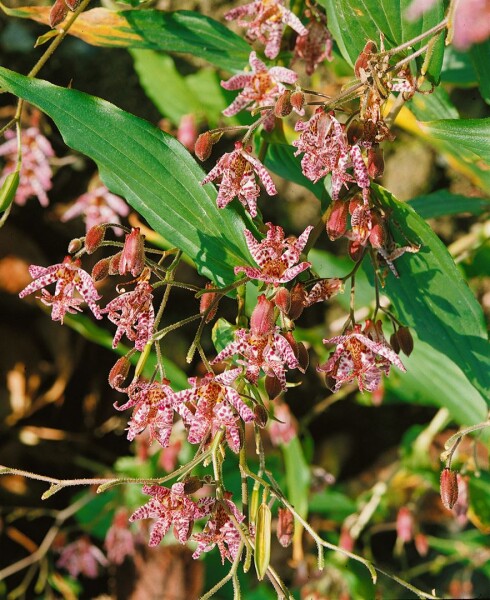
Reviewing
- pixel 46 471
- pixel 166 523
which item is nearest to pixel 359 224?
pixel 166 523

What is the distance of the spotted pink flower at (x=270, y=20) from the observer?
0.87m

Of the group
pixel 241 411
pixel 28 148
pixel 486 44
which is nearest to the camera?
pixel 241 411

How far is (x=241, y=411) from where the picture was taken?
69cm

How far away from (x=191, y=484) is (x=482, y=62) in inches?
25.5

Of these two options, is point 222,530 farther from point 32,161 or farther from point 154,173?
point 32,161

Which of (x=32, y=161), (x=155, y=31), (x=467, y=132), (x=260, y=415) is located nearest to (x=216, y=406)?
(x=260, y=415)

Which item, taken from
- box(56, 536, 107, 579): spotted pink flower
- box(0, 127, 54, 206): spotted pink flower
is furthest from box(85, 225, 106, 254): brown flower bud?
box(56, 536, 107, 579): spotted pink flower

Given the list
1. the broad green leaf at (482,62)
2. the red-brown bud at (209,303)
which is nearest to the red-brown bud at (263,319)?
the red-brown bud at (209,303)

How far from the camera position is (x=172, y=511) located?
72 centimetres

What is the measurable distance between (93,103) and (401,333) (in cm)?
43

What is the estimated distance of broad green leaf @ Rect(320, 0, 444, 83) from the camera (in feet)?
2.64

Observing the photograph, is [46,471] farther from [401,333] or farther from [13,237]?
[401,333]

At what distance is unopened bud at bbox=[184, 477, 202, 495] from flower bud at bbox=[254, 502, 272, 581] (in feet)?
0.23

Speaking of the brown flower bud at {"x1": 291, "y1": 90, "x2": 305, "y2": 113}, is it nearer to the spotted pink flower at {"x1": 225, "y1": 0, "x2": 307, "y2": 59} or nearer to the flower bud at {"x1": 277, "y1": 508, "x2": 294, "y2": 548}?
the spotted pink flower at {"x1": 225, "y1": 0, "x2": 307, "y2": 59}
